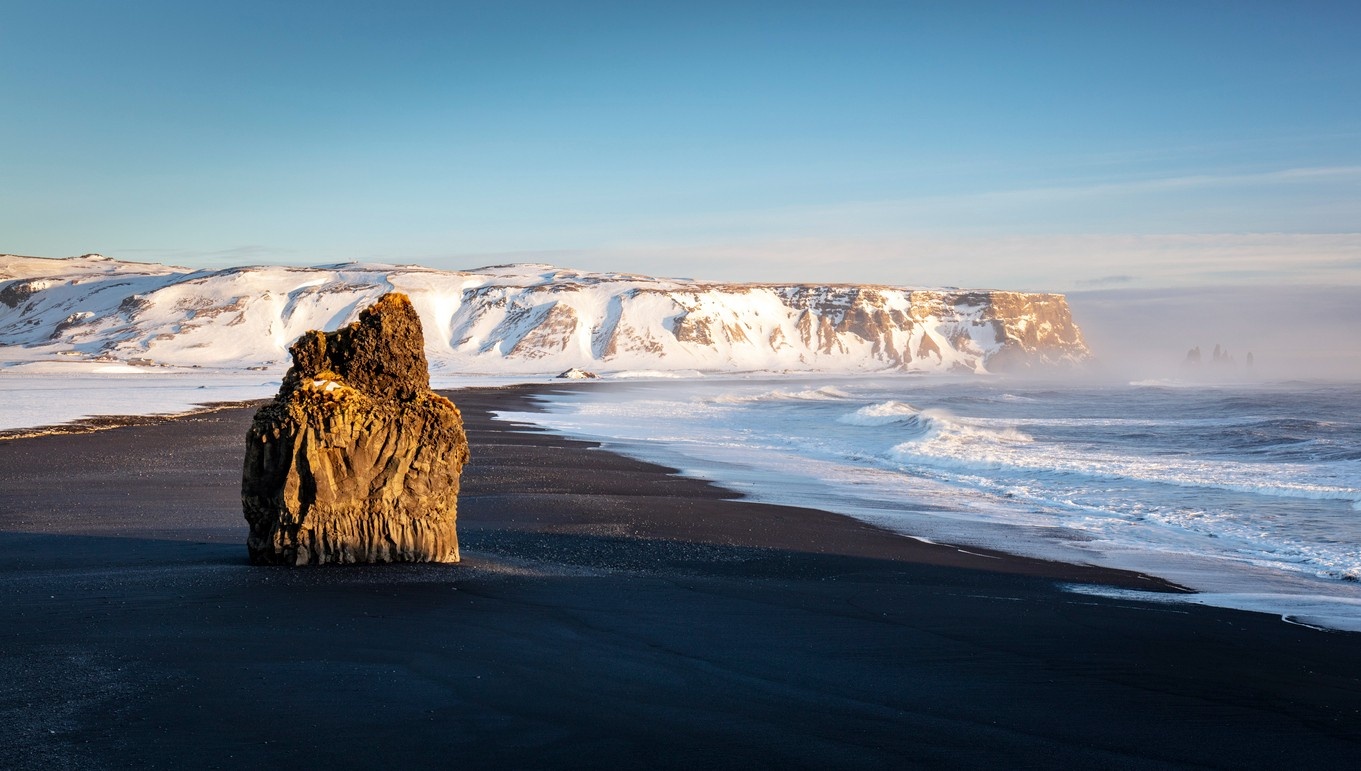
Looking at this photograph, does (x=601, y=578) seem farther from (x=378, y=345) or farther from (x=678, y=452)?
(x=678, y=452)

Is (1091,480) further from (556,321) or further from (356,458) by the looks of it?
(556,321)

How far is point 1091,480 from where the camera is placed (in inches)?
734

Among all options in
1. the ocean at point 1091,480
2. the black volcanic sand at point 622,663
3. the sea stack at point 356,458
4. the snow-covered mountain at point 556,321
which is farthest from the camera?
the snow-covered mountain at point 556,321

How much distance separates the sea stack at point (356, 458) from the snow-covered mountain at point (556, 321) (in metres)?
110

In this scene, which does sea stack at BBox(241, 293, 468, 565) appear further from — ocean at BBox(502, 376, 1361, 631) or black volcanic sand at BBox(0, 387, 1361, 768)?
ocean at BBox(502, 376, 1361, 631)

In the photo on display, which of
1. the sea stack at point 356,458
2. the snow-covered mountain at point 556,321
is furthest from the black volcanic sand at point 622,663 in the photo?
the snow-covered mountain at point 556,321

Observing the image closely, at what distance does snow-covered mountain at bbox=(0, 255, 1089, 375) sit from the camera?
133 metres

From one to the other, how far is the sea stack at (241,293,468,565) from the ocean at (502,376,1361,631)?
19.4 ft

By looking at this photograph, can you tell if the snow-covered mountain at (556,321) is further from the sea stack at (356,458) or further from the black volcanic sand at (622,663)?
the black volcanic sand at (622,663)

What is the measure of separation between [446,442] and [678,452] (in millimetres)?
15352

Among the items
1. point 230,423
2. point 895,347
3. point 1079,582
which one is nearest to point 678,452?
point 230,423

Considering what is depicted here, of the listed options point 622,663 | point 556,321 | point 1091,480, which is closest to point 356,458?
point 622,663

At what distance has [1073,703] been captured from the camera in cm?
512

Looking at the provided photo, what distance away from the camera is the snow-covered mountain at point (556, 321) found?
13288 cm
